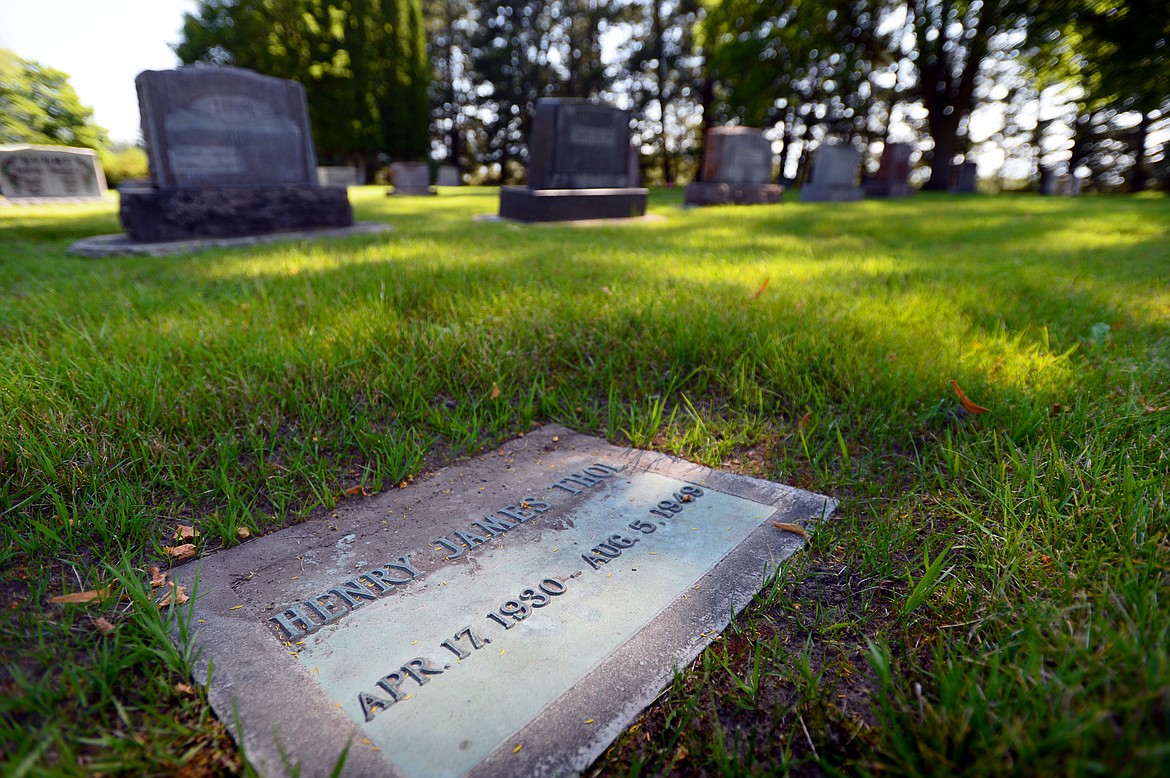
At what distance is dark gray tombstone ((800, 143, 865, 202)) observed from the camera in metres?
13.8

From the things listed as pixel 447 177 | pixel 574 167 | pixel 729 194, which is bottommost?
pixel 729 194

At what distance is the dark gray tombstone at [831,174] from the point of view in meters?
13.8

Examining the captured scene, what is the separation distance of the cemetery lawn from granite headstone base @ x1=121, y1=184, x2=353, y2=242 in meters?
1.68

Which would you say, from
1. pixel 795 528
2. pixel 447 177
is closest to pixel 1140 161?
pixel 447 177

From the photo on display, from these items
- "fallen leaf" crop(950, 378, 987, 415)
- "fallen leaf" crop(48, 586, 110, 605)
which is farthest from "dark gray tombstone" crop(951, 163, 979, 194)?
"fallen leaf" crop(48, 586, 110, 605)

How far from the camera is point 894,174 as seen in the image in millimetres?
17656

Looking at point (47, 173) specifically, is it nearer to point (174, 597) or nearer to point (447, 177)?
point (447, 177)

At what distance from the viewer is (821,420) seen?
2203mm

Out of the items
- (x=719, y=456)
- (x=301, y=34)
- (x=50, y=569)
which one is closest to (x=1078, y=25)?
(x=719, y=456)

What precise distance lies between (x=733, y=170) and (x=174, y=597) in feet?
39.3

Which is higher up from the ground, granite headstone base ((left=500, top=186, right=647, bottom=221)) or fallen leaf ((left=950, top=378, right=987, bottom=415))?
granite headstone base ((left=500, top=186, right=647, bottom=221))

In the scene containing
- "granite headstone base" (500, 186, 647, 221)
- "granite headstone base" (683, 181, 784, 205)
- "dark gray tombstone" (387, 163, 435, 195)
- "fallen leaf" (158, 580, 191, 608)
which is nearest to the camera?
"fallen leaf" (158, 580, 191, 608)

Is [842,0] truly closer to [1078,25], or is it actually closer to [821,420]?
[1078,25]

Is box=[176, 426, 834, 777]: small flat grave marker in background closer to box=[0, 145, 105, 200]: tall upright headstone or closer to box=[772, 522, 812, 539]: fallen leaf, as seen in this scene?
box=[772, 522, 812, 539]: fallen leaf
